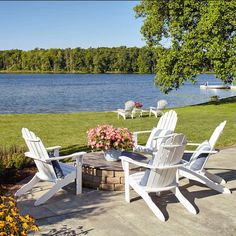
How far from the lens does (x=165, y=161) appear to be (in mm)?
5059

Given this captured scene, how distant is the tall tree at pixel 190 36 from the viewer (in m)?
23.2

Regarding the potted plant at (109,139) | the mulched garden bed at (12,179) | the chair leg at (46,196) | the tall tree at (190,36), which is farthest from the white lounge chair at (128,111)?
the chair leg at (46,196)

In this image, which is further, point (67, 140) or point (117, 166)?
point (67, 140)

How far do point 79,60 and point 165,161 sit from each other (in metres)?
122

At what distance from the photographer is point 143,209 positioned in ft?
17.2

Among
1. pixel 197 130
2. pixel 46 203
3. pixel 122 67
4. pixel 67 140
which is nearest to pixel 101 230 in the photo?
pixel 46 203

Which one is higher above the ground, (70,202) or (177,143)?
(177,143)

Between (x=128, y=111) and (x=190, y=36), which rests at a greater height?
(x=190, y=36)

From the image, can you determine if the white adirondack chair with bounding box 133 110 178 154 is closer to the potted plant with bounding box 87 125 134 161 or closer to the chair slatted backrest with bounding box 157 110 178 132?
the chair slatted backrest with bounding box 157 110 178 132

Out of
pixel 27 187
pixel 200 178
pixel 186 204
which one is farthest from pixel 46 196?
pixel 200 178

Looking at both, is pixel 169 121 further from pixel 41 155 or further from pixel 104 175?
pixel 41 155

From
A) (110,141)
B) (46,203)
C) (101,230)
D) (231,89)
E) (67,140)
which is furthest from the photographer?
(231,89)

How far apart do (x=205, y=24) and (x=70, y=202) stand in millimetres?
19841

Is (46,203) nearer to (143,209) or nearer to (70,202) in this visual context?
(70,202)
